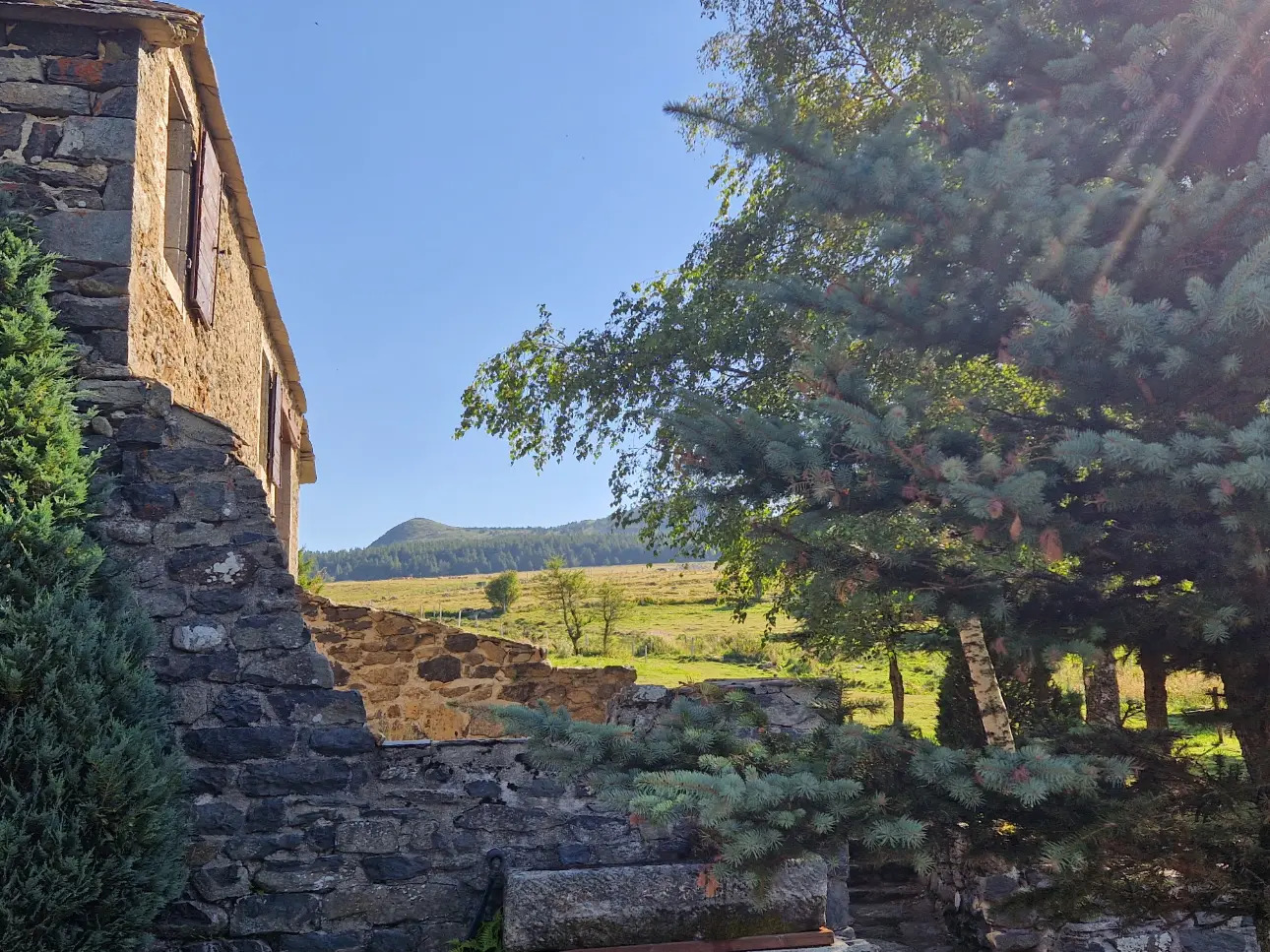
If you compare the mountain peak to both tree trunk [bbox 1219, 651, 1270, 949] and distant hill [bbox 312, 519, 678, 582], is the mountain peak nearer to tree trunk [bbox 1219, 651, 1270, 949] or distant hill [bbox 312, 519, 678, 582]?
distant hill [bbox 312, 519, 678, 582]

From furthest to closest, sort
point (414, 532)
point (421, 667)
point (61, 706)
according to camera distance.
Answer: point (414, 532) < point (421, 667) < point (61, 706)

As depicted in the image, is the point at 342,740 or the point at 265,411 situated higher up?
the point at 265,411

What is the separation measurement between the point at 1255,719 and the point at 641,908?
281cm

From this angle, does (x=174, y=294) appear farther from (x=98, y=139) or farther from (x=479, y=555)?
(x=479, y=555)

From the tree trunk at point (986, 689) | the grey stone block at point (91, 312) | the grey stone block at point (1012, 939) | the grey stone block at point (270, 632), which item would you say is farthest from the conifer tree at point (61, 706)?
the tree trunk at point (986, 689)

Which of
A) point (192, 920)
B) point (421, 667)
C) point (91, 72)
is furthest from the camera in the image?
point (421, 667)

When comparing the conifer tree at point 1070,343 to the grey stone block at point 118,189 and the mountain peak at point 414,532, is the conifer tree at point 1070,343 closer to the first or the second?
the grey stone block at point 118,189

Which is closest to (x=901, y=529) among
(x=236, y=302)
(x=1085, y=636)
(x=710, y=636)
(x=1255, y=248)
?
(x=1085, y=636)

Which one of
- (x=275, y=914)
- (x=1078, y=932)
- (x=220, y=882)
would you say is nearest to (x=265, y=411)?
(x=220, y=882)

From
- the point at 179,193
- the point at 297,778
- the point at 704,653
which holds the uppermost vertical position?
the point at 179,193

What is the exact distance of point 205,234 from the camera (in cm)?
597

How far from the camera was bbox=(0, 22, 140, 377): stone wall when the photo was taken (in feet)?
15.1

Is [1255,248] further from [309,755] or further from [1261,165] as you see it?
[309,755]

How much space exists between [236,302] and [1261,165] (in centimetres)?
675
